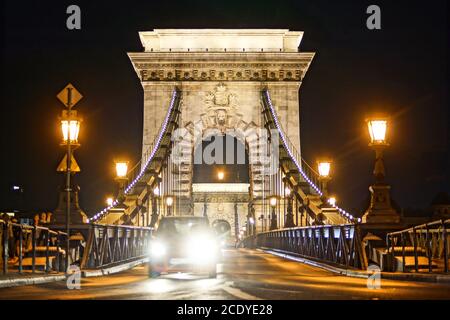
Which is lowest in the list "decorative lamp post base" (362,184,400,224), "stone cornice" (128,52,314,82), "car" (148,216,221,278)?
"car" (148,216,221,278)

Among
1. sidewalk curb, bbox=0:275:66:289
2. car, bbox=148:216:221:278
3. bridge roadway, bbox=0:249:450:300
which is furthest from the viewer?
car, bbox=148:216:221:278

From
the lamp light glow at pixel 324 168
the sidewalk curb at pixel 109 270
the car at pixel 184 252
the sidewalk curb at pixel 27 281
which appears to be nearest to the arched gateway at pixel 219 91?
the lamp light glow at pixel 324 168

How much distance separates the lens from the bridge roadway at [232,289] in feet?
41.5

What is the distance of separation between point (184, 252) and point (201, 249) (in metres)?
0.38

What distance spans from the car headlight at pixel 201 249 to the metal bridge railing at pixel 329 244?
3431 mm

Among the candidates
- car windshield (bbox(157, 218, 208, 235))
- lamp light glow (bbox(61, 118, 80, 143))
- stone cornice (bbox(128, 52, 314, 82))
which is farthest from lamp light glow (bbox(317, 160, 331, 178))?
stone cornice (bbox(128, 52, 314, 82))

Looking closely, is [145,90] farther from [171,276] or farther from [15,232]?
[171,276]

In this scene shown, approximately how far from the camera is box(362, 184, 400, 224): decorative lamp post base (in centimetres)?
1934

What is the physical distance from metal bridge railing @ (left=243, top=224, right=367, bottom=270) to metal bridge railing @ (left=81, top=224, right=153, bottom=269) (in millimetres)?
5581

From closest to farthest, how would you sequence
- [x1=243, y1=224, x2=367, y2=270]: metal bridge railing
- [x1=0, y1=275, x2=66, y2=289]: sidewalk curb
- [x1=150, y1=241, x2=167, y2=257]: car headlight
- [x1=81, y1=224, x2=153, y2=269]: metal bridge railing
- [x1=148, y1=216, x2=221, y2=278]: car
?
[x1=0, y1=275, x2=66, y2=289]: sidewalk curb < [x1=148, y1=216, x2=221, y2=278]: car < [x1=150, y1=241, x2=167, y2=257]: car headlight < [x1=243, y1=224, x2=367, y2=270]: metal bridge railing < [x1=81, y1=224, x2=153, y2=269]: metal bridge railing

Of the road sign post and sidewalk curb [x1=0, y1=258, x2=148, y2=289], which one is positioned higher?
the road sign post

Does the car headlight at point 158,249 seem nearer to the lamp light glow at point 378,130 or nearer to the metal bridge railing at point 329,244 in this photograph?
the metal bridge railing at point 329,244
